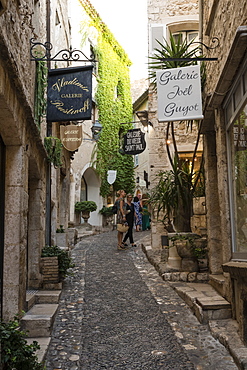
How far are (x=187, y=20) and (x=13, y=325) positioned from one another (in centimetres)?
1031

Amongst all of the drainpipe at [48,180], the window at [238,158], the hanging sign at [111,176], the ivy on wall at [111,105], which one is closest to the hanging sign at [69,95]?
the drainpipe at [48,180]

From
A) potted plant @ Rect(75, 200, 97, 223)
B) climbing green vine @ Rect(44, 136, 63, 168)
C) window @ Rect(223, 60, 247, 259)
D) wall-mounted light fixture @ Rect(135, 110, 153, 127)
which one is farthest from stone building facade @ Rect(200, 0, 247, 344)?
potted plant @ Rect(75, 200, 97, 223)

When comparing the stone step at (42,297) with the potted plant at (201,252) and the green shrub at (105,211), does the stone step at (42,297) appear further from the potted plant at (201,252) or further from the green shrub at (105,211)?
the green shrub at (105,211)

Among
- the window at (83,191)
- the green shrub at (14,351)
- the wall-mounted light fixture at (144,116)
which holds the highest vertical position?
the wall-mounted light fixture at (144,116)

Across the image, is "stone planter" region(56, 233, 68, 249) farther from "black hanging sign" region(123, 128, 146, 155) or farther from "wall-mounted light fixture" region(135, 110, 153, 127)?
"black hanging sign" region(123, 128, 146, 155)

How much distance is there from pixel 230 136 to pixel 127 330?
2.55 meters

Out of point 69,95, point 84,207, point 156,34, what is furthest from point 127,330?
point 84,207

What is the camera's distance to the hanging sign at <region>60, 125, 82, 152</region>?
9.00m

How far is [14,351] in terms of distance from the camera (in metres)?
2.90

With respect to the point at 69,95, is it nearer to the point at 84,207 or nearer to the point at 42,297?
the point at 42,297

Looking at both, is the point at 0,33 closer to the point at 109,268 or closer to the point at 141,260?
the point at 109,268

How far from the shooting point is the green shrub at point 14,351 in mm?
2850

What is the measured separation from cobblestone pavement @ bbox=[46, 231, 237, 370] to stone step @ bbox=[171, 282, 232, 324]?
11 cm

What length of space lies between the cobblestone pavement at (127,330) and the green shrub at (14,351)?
2.46 feet
